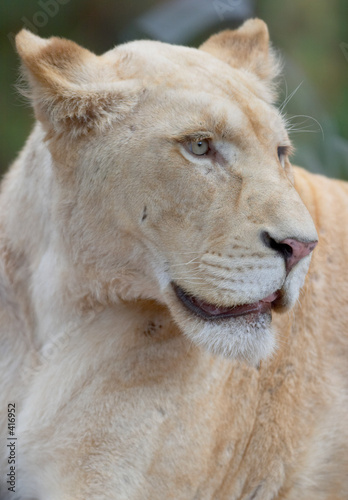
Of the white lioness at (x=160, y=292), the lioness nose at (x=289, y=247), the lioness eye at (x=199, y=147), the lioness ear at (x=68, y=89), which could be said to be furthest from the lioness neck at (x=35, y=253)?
the lioness nose at (x=289, y=247)

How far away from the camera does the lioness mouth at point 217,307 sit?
225 cm

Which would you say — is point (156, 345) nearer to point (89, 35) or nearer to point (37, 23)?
point (37, 23)

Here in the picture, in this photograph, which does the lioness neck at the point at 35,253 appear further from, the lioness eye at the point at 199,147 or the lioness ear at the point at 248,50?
the lioness ear at the point at 248,50

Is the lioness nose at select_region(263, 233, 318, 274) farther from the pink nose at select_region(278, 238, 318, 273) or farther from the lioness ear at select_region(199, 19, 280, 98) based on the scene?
the lioness ear at select_region(199, 19, 280, 98)

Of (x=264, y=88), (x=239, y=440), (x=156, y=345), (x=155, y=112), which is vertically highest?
(x=264, y=88)

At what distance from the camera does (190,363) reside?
2547mm

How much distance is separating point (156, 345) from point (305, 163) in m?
3.42

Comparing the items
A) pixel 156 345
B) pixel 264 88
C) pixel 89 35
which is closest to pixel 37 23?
pixel 89 35

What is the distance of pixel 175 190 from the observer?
2238 millimetres

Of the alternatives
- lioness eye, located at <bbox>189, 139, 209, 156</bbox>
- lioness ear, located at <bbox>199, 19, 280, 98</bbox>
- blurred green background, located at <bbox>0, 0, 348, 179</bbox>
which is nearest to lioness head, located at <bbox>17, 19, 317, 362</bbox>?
lioness eye, located at <bbox>189, 139, 209, 156</bbox>

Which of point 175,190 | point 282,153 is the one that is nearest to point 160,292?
point 175,190

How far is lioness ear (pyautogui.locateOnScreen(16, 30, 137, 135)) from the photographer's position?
2309 mm

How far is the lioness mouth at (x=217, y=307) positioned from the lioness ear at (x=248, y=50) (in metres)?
0.99

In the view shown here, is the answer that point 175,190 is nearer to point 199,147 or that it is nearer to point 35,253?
point 199,147
